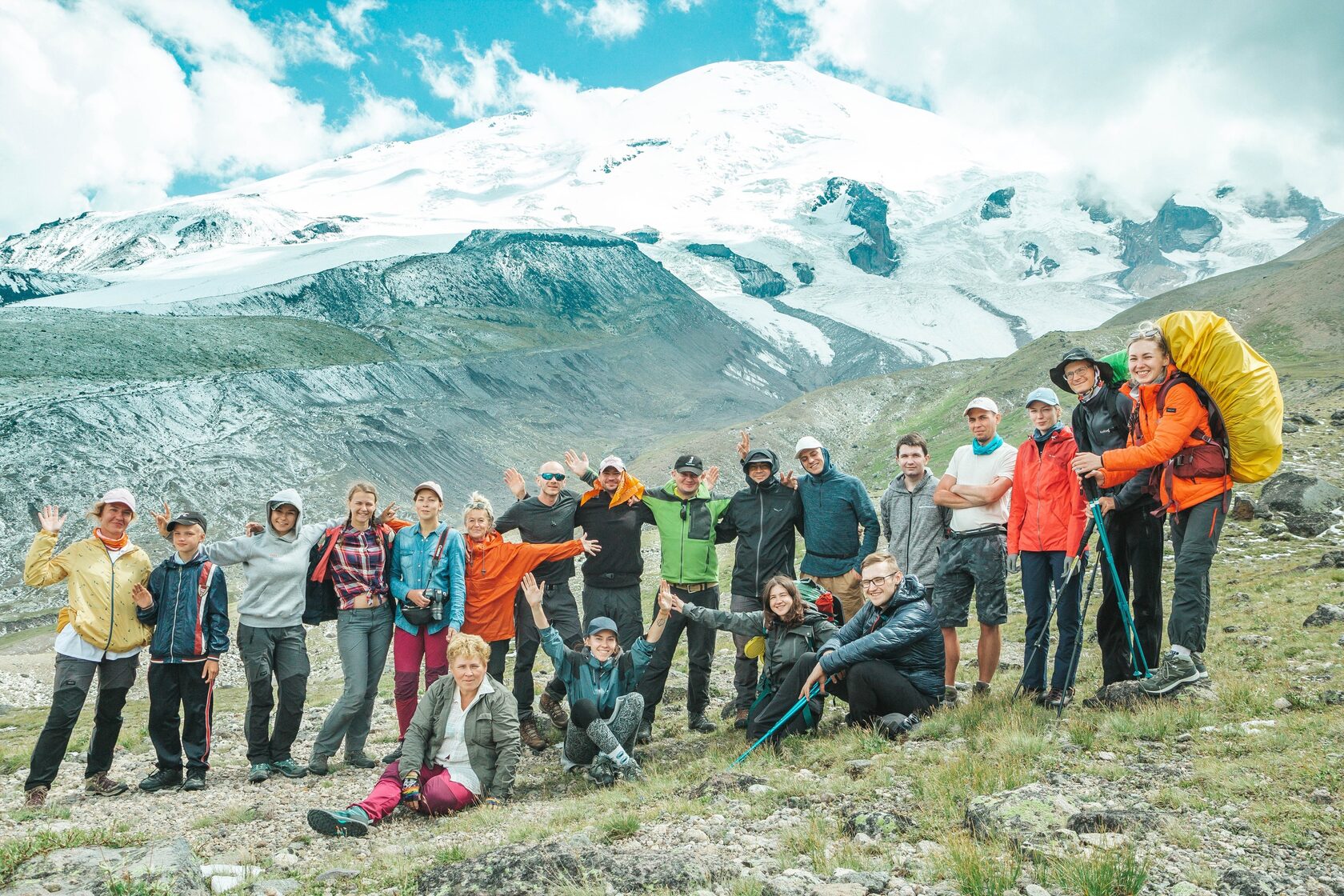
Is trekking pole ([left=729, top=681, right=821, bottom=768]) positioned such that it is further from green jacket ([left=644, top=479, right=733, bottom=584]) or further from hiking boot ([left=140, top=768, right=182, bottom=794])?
hiking boot ([left=140, top=768, right=182, bottom=794])

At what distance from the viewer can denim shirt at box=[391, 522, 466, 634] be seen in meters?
8.02

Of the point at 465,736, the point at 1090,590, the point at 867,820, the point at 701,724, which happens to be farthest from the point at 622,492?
the point at 867,820

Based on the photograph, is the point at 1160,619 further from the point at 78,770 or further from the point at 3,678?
the point at 3,678

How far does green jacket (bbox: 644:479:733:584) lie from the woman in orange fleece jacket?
744mm

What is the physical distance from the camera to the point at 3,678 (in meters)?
21.8

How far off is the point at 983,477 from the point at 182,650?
7025 millimetres

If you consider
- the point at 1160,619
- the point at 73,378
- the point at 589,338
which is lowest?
the point at 1160,619

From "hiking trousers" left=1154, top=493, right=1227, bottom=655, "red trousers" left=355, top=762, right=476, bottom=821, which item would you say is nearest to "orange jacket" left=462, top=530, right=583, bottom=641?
"red trousers" left=355, top=762, right=476, bottom=821

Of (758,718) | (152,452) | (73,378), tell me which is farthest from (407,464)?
(758,718)

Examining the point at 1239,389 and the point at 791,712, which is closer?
the point at 1239,389

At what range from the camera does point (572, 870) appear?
4.41m

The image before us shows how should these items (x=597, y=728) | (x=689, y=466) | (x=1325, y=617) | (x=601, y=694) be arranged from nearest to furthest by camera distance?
(x=597, y=728) → (x=601, y=694) → (x=689, y=466) → (x=1325, y=617)

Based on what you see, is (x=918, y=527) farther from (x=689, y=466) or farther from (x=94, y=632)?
(x=94, y=632)

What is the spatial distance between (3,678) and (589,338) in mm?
101542
